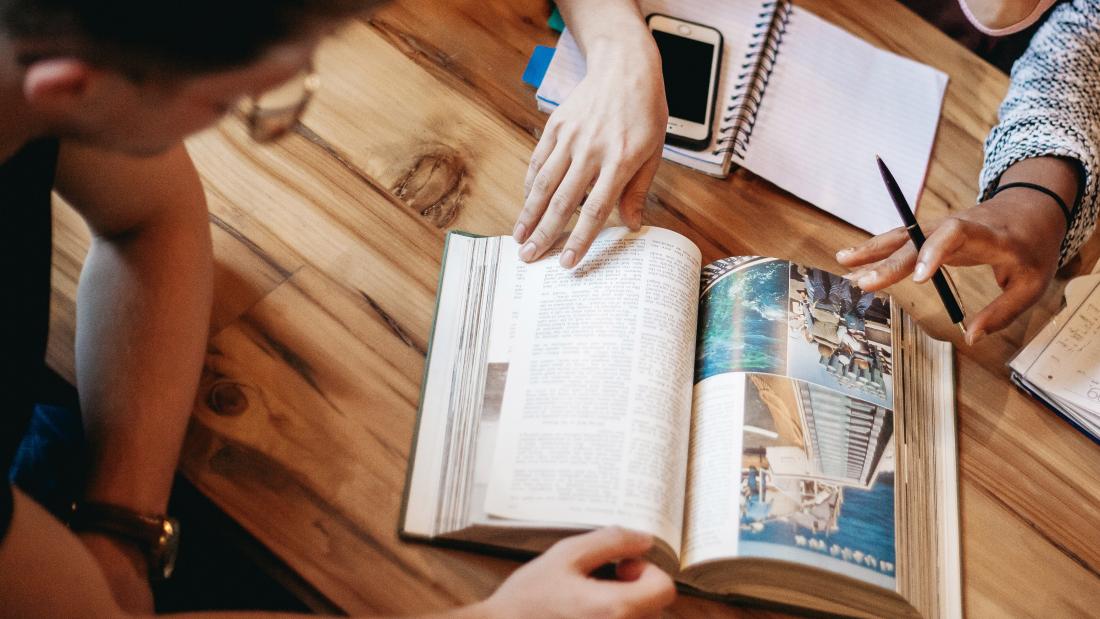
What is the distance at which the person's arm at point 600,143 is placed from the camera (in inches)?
34.8

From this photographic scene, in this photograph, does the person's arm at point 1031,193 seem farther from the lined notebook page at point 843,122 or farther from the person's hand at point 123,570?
the person's hand at point 123,570

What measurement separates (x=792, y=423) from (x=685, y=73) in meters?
0.54

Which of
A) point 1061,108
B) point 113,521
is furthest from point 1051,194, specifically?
point 113,521

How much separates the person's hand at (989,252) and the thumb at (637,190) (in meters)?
0.25

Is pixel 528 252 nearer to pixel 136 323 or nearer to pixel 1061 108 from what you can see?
pixel 136 323

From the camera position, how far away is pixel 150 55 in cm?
46

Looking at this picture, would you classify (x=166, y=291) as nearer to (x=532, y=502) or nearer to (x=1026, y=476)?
(x=532, y=502)

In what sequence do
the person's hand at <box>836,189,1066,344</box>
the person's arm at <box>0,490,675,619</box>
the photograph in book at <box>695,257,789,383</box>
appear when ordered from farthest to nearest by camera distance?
the person's hand at <box>836,189,1066,344</box> < the photograph in book at <box>695,257,789,383</box> < the person's arm at <box>0,490,675,619</box>

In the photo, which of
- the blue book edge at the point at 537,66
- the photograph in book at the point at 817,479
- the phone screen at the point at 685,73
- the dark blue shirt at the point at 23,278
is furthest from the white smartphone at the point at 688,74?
the dark blue shirt at the point at 23,278

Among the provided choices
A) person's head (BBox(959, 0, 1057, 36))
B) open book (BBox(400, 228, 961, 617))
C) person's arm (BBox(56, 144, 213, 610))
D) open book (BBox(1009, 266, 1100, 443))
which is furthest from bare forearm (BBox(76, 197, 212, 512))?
person's head (BBox(959, 0, 1057, 36))

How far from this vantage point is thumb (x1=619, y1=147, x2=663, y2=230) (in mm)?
930

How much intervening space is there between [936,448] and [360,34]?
0.87 m

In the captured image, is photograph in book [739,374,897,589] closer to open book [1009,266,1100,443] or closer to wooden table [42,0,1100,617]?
wooden table [42,0,1100,617]

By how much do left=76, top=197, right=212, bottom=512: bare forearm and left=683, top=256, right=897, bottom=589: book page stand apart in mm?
513
